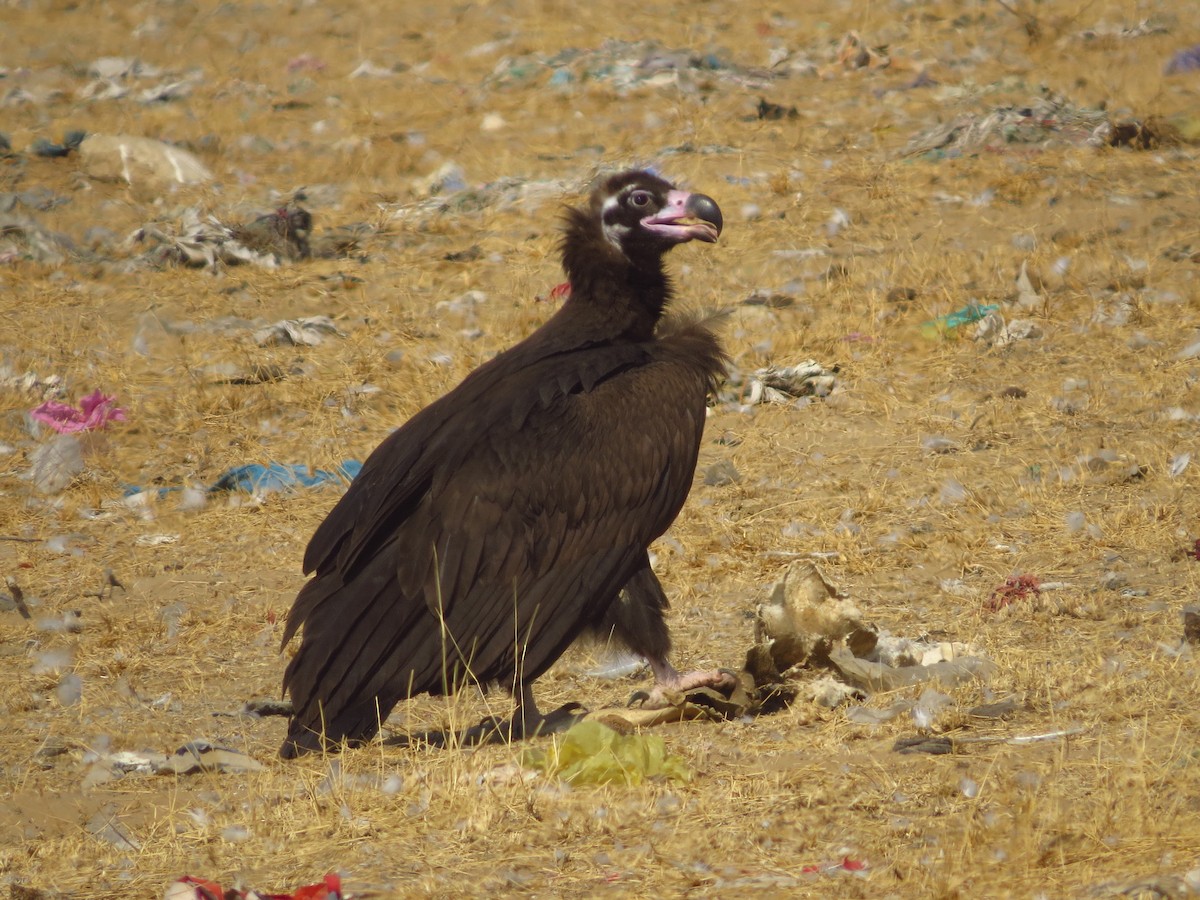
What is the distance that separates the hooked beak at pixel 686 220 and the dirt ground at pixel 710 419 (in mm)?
1626

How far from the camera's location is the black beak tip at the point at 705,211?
19.2 ft

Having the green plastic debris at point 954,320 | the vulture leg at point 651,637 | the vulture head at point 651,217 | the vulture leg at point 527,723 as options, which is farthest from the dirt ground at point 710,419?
the vulture head at point 651,217

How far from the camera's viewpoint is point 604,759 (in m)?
4.32

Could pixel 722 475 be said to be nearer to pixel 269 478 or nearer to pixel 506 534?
pixel 269 478

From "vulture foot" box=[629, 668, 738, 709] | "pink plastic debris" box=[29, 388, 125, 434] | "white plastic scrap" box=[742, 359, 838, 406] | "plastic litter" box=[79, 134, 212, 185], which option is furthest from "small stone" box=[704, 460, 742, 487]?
"plastic litter" box=[79, 134, 212, 185]

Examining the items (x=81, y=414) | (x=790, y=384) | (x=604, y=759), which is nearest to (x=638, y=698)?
(x=604, y=759)

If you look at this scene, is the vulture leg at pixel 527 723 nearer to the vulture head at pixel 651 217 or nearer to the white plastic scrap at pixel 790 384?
the vulture head at pixel 651 217

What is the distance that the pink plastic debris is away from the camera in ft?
29.0

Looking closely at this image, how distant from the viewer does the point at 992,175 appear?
11.1 m

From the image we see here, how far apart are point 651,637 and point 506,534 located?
2.20ft

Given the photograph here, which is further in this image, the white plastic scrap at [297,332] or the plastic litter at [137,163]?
the plastic litter at [137,163]

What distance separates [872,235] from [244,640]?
567cm

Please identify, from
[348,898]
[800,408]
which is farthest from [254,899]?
[800,408]

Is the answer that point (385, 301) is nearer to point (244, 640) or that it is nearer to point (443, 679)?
point (244, 640)
